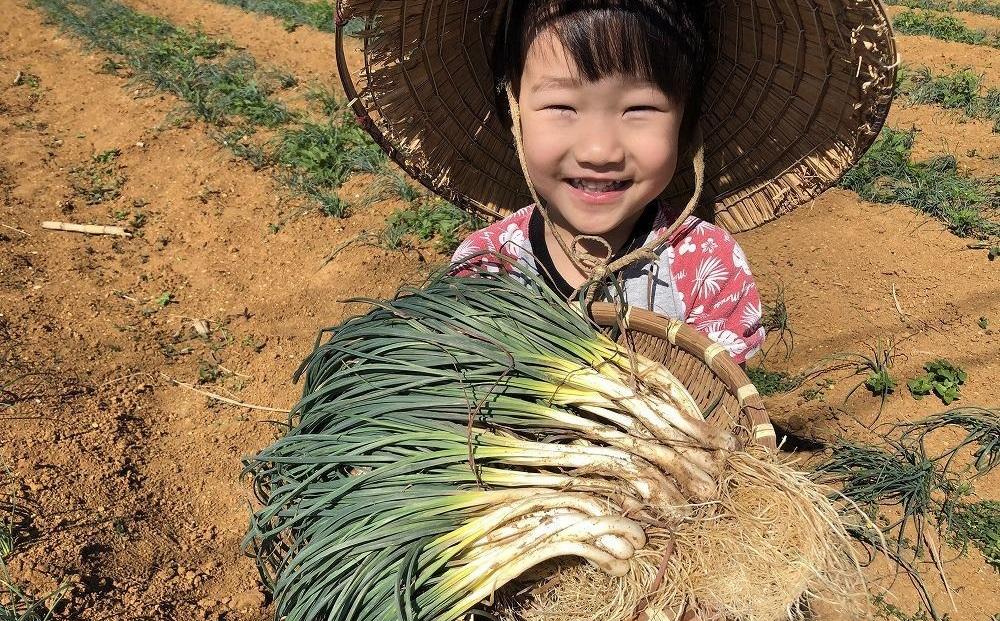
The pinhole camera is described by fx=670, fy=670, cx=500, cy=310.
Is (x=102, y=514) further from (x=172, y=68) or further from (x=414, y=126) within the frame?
(x=172, y=68)

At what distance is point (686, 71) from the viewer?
153 cm

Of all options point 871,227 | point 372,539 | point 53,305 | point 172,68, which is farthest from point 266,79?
point 372,539

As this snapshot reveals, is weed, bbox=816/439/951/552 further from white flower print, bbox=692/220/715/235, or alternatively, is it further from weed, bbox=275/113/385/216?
weed, bbox=275/113/385/216

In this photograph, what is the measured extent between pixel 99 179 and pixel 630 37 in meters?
3.72

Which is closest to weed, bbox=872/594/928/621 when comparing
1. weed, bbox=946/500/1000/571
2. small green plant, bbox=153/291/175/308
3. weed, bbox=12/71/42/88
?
weed, bbox=946/500/1000/571

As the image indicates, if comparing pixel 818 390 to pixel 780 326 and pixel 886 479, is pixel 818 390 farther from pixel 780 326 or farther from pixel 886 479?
pixel 886 479

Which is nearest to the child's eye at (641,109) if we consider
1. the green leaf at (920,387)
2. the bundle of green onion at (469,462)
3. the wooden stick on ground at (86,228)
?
the bundle of green onion at (469,462)

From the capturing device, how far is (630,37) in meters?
1.45

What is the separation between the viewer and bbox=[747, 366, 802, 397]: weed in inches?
109

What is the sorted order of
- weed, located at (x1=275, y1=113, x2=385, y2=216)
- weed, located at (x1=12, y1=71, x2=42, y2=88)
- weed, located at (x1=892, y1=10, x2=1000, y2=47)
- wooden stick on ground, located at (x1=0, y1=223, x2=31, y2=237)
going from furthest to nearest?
weed, located at (x1=892, y1=10, x2=1000, y2=47), weed, located at (x1=12, y1=71, x2=42, y2=88), weed, located at (x1=275, y1=113, x2=385, y2=216), wooden stick on ground, located at (x1=0, y1=223, x2=31, y2=237)

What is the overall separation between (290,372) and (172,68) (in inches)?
155

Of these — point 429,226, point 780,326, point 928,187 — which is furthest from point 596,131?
point 928,187

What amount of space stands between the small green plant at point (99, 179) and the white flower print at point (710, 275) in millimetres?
3485

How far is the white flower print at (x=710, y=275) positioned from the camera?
1796mm
